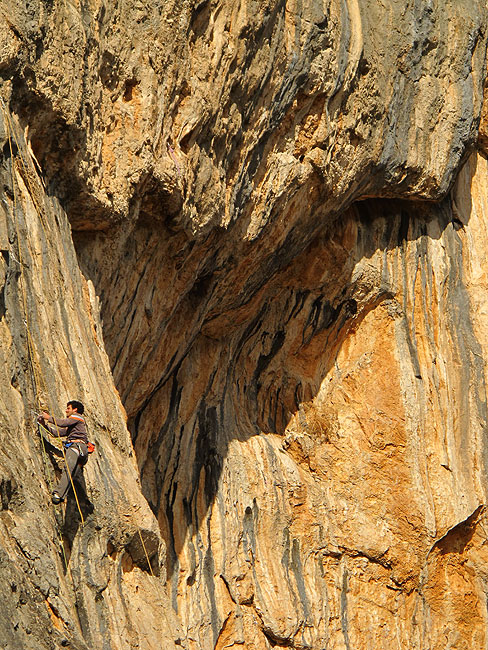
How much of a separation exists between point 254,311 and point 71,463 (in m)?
6.01

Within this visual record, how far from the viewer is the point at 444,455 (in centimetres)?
1320

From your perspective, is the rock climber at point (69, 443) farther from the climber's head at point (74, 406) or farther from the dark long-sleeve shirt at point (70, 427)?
the climber's head at point (74, 406)

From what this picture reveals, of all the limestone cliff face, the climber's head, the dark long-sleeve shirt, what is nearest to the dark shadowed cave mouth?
the limestone cliff face

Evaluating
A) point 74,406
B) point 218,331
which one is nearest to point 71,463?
point 74,406

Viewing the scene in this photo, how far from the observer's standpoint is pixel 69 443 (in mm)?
7355

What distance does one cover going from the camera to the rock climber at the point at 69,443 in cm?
727

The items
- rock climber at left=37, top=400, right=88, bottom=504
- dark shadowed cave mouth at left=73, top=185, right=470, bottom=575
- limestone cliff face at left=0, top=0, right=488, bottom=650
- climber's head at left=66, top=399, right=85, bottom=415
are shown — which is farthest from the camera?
dark shadowed cave mouth at left=73, top=185, right=470, bottom=575

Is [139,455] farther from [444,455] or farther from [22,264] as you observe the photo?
[22,264]

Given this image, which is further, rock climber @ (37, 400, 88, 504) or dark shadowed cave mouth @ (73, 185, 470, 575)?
dark shadowed cave mouth @ (73, 185, 470, 575)

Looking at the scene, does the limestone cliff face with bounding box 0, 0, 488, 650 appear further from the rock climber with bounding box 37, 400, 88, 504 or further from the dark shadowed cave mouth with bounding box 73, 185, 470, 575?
the rock climber with bounding box 37, 400, 88, 504

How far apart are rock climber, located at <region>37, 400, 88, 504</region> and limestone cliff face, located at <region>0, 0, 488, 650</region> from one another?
0.14m

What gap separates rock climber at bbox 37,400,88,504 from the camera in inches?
286

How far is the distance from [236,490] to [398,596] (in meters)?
2.40

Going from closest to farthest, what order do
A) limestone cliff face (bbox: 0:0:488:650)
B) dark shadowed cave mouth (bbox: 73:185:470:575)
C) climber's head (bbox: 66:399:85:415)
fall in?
climber's head (bbox: 66:399:85:415)
limestone cliff face (bbox: 0:0:488:650)
dark shadowed cave mouth (bbox: 73:185:470:575)
